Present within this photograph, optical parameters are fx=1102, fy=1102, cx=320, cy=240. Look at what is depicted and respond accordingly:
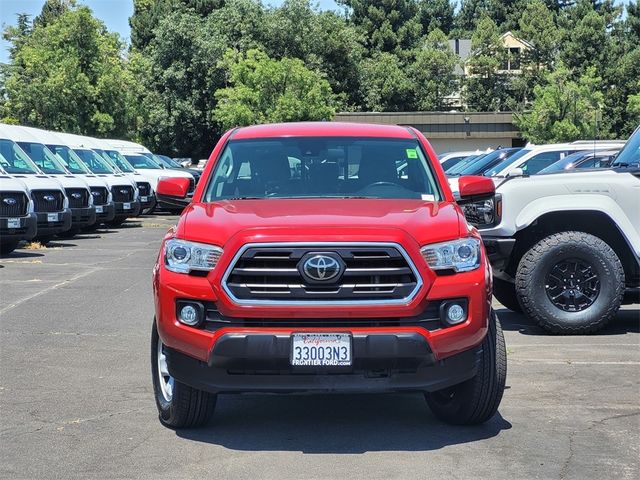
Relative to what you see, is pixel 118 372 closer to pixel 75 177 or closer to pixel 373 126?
pixel 373 126

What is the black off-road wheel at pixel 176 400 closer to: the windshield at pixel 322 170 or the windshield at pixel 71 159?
the windshield at pixel 322 170

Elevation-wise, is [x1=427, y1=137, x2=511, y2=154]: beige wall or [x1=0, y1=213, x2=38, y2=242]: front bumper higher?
[x1=0, y1=213, x2=38, y2=242]: front bumper

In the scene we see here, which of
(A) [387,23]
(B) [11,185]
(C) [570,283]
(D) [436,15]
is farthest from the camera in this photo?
(D) [436,15]

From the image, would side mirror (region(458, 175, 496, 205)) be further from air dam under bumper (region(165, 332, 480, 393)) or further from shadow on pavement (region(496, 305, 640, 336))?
shadow on pavement (region(496, 305, 640, 336))

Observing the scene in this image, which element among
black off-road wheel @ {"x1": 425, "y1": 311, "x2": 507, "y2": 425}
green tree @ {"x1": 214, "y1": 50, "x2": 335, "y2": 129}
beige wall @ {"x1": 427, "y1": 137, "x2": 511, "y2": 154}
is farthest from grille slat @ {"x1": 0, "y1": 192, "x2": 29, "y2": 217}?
beige wall @ {"x1": 427, "y1": 137, "x2": 511, "y2": 154}

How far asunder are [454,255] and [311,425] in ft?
4.69

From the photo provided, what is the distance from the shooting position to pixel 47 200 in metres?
20.1

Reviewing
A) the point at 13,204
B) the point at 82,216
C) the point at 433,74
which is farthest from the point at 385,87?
the point at 13,204

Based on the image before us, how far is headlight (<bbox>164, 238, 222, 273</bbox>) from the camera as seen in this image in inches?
233

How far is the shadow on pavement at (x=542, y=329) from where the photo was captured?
10.3 m

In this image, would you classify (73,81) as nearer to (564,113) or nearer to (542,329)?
(564,113)

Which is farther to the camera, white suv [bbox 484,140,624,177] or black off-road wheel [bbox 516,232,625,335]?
white suv [bbox 484,140,624,177]

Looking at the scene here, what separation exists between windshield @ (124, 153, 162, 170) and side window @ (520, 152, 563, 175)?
563 inches

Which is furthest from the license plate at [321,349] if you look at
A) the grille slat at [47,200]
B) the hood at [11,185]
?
the grille slat at [47,200]
